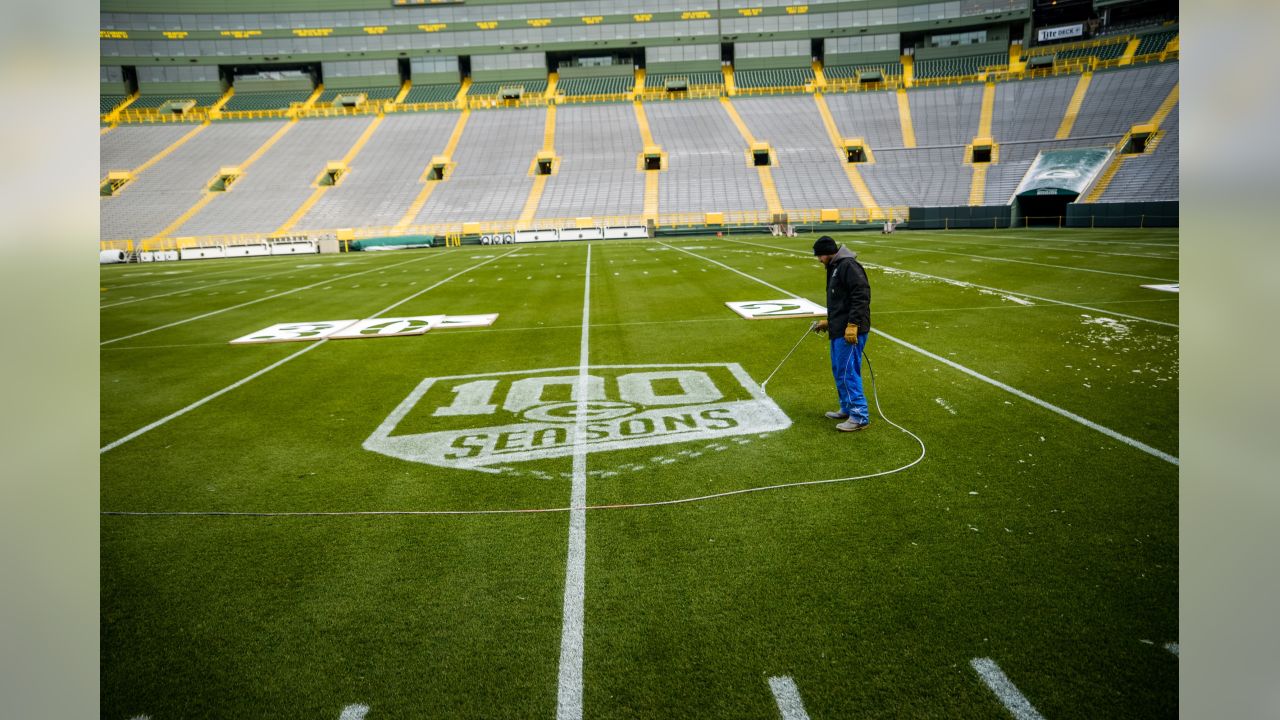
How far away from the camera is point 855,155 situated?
59062 mm

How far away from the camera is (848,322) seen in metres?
7.44

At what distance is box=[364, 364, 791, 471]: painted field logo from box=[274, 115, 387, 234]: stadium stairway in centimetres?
4810

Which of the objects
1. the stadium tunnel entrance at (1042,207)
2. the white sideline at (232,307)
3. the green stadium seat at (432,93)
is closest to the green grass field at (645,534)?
the white sideline at (232,307)

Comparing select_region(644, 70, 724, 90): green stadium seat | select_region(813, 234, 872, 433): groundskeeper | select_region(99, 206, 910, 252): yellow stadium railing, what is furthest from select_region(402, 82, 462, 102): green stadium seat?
select_region(813, 234, 872, 433): groundskeeper

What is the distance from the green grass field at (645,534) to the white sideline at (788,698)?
1.2 inches

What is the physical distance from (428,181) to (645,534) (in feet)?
186

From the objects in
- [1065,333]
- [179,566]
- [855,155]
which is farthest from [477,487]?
[855,155]

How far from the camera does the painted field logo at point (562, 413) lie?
7367 mm

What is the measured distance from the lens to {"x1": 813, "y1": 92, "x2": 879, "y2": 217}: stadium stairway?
174ft

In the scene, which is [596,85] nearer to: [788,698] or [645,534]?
[645,534]

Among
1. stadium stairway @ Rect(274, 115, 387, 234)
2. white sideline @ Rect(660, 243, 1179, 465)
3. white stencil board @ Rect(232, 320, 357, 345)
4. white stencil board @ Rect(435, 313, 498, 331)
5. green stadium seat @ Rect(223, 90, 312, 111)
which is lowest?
white sideline @ Rect(660, 243, 1179, 465)

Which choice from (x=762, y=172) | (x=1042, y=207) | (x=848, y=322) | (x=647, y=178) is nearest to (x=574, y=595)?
(x=848, y=322)

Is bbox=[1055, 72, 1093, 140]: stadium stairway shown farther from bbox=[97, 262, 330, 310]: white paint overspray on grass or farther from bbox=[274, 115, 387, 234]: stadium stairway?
bbox=[274, 115, 387, 234]: stadium stairway
